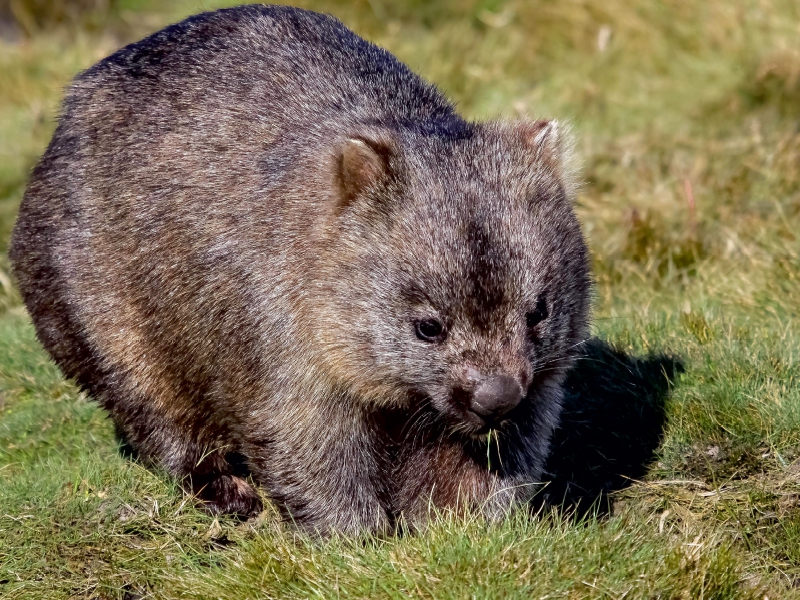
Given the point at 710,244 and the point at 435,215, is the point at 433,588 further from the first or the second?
the point at 710,244

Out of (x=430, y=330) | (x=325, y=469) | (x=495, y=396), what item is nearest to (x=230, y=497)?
(x=325, y=469)

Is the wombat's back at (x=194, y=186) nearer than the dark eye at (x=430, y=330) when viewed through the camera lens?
No

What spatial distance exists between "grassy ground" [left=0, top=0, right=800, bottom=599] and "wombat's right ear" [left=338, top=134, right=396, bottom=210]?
1163 mm

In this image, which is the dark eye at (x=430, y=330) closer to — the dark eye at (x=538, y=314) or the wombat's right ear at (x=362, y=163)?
the dark eye at (x=538, y=314)

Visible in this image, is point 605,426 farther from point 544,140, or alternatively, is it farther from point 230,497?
point 230,497

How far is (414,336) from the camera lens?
3.75 meters

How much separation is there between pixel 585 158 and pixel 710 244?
1.37 metres

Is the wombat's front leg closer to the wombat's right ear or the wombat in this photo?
the wombat

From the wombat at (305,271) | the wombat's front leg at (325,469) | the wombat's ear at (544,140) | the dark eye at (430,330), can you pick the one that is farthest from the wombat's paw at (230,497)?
the wombat's ear at (544,140)

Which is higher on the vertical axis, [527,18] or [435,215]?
[435,215]

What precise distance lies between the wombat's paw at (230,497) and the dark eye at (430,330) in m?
1.29

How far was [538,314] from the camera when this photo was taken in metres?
3.82

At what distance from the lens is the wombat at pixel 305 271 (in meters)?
3.77

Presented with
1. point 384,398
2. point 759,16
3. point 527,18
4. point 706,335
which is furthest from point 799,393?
point 527,18
